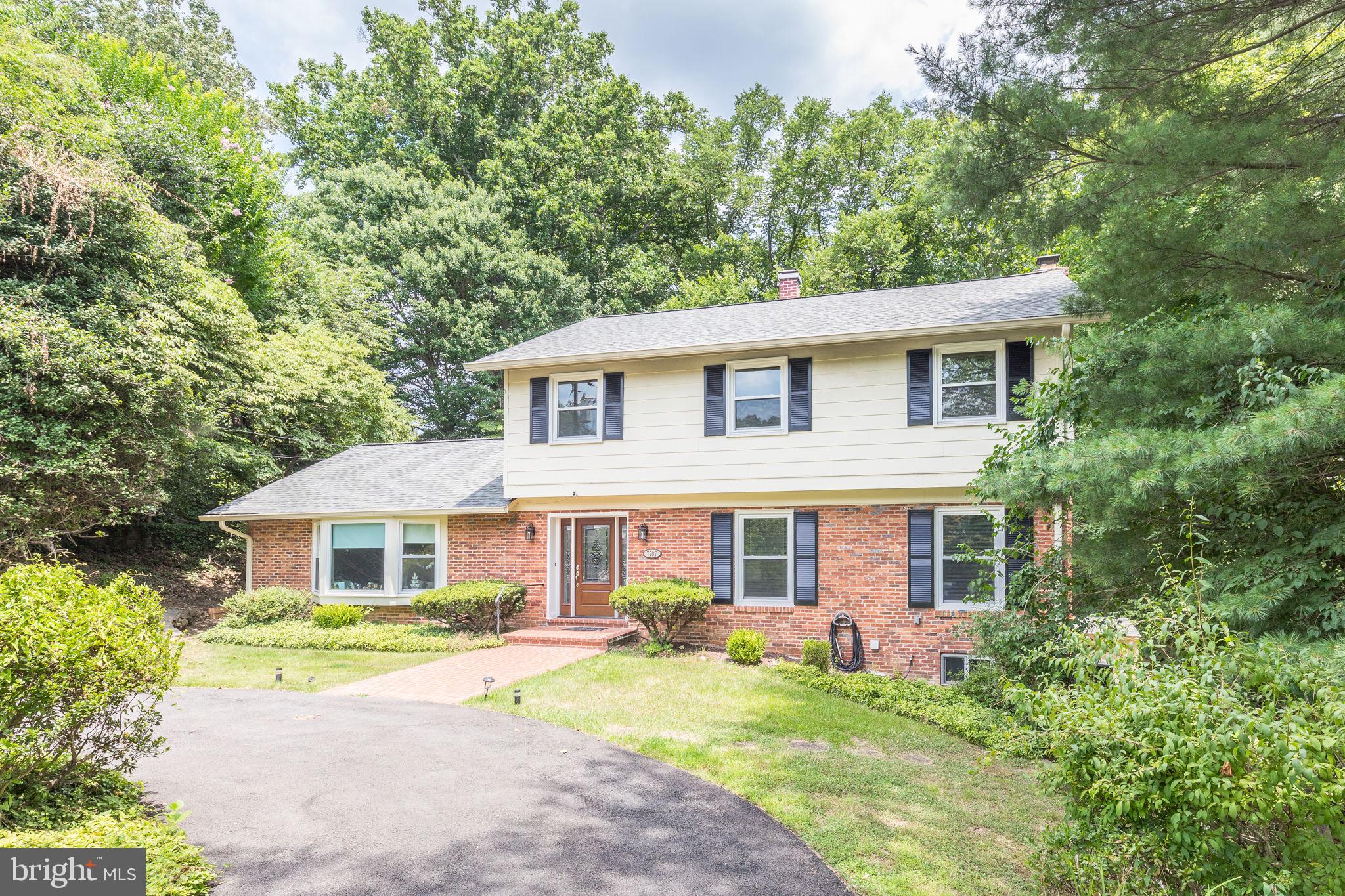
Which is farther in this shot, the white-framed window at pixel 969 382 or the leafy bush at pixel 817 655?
the white-framed window at pixel 969 382

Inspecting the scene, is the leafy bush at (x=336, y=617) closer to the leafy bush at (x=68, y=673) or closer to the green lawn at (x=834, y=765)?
the green lawn at (x=834, y=765)

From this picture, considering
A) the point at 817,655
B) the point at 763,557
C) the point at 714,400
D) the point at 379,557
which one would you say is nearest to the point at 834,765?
the point at 817,655

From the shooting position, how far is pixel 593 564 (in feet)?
46.0

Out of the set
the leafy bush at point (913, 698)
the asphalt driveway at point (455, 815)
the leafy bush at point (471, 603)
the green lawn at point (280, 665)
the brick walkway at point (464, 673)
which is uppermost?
the leafy bush at point (471, 603)

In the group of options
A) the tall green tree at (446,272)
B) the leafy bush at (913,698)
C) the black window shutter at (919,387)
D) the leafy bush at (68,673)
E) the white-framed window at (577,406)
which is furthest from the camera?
the tall green tree at (446,272)

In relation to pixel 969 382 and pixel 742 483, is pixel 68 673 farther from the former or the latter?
pixel 969 382

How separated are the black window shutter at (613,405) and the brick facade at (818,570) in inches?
59.3

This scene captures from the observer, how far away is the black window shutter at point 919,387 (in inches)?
445

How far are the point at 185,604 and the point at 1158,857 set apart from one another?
18.5m

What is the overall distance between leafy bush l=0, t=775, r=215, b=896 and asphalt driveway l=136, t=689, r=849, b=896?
229mm

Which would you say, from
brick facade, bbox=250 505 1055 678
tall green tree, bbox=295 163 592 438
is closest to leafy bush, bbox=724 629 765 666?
brick facade, bbox=250 505 1055 678

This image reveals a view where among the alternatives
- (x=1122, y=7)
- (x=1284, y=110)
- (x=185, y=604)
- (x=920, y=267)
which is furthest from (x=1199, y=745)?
(x=920, y=267)

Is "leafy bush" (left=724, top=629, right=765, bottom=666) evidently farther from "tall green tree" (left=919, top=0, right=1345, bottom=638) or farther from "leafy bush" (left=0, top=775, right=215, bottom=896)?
"leafy bush" (left=0, top=775, right=215, bottom=896)

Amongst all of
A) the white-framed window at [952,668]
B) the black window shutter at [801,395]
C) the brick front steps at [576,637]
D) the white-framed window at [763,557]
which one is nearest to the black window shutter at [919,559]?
the white-framed window at [952,668]
